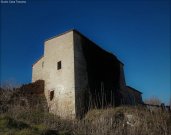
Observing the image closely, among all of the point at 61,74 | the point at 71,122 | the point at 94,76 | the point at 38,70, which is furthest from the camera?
the point at 38,70

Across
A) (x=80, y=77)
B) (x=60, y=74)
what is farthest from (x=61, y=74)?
(x=80, y=77)

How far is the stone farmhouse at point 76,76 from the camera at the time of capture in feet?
61.1

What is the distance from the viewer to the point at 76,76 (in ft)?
61.9

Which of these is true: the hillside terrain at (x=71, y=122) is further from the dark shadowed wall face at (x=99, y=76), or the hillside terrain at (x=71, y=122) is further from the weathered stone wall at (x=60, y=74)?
the dark shadowed wall face at (x=99, y=76)

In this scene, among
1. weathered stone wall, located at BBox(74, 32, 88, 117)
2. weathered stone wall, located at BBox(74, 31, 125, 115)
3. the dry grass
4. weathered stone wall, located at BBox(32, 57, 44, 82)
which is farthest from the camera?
weathered stone wall, located at BBox(32, 57, 44, 82)

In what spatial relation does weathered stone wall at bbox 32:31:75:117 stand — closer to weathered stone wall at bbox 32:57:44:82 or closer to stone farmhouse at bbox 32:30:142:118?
stone farmhouse at bbox 32:30:142:118

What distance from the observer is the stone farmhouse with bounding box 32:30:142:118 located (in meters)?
18.6

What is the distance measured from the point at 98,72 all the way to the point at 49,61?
3.92 m

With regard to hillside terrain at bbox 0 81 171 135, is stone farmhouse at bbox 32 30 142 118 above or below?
above

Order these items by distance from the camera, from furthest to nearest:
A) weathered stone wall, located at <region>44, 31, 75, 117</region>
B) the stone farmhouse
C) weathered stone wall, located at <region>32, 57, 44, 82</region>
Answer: weathered stone wall, located at <region>32, 57, 44, 82</region> → the stone farmhouse → weathered stone wall, located at <region>44, 31, 75, 117</region>

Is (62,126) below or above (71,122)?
below

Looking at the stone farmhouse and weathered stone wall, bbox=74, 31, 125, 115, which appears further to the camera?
weathered stone wall, bbox=74, 31, 125, 115

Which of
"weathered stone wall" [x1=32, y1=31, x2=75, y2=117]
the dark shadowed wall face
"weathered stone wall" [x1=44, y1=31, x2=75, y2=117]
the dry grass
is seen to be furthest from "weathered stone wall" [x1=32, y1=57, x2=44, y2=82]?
the dry grass

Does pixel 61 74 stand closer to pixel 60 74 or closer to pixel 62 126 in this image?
pixel 60 74
